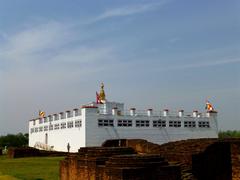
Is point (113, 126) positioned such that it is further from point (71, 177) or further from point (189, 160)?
point (189, 160)

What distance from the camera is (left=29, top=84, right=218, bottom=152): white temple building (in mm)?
28516

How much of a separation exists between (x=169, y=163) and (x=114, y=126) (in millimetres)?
20054

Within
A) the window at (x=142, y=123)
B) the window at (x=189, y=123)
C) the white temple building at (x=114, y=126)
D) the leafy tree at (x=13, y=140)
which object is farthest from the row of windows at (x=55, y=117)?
the leafy tree at (x=13, y=140)

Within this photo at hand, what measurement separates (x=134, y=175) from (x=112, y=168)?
1.86 feet

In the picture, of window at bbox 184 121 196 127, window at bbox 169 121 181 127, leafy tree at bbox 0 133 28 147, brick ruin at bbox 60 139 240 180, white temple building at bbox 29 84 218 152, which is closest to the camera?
brick ruin at bbox 60 139 240 180

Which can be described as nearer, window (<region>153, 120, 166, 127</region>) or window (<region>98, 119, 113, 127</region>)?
window (<region>98, 119, 113, 127</region>)

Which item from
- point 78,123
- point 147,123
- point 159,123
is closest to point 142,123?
point 147,123

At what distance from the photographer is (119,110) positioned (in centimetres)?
3052

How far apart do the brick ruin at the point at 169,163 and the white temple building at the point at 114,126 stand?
16852 millimetres

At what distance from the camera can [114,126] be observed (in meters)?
29.5

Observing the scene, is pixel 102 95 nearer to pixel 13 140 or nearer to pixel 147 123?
pixel 147 123

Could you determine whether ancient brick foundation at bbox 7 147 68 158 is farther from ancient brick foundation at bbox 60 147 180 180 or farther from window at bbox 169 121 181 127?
ancient brick foundation at bbox 60 147 180 180

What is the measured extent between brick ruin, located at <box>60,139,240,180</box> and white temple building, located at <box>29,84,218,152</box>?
1685 cm

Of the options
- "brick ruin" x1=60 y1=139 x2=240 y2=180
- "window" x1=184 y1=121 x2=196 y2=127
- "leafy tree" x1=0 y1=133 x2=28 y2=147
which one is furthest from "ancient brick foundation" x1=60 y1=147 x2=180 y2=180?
"leafy tree" x1=0 y1=133 x2=28 y2=147
